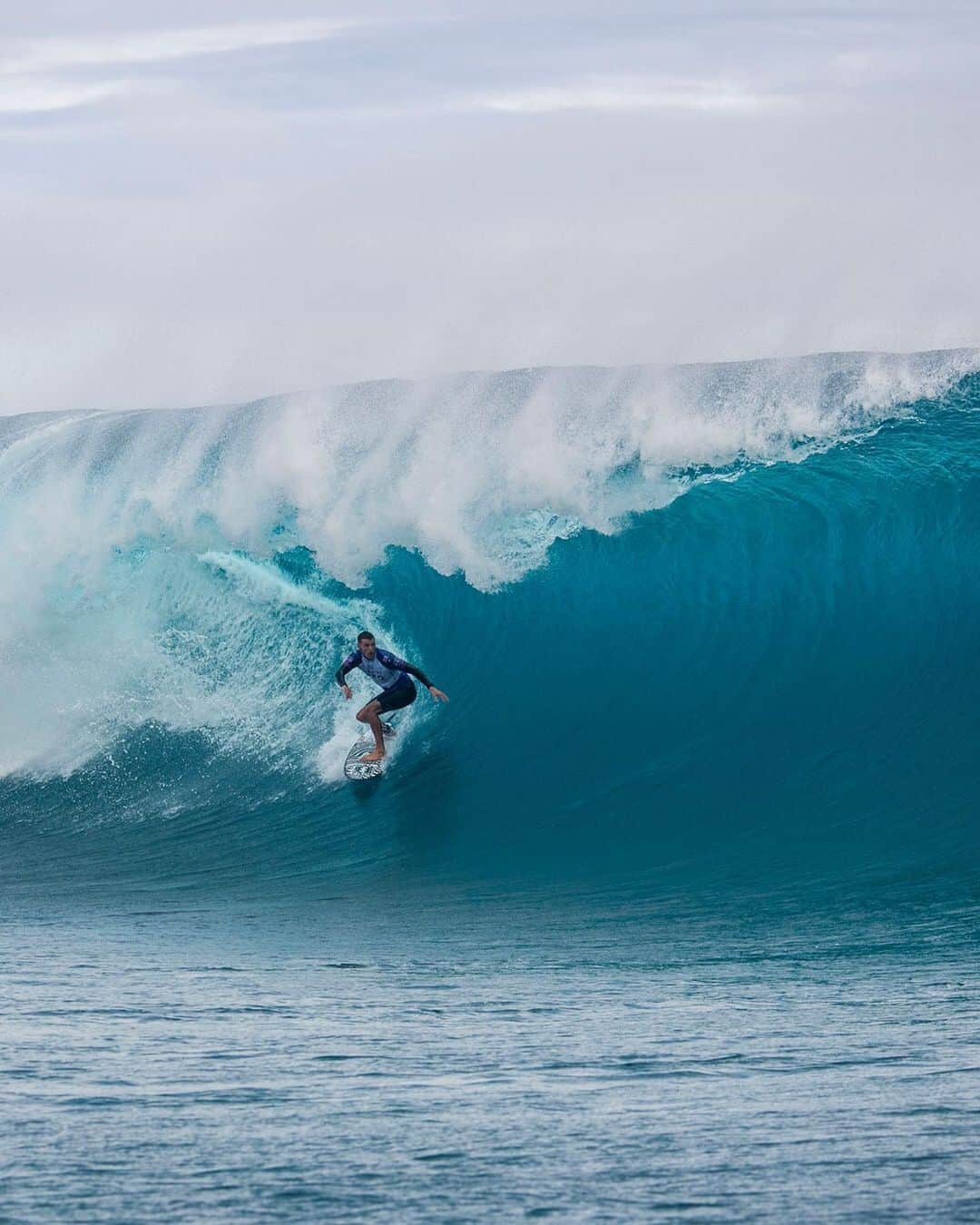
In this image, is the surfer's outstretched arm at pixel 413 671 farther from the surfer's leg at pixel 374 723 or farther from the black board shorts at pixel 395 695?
the surfer's leg at pixel 374 723

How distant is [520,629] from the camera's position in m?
12.0

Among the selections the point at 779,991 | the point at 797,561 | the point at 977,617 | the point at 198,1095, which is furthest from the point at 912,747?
the point at 198,1095

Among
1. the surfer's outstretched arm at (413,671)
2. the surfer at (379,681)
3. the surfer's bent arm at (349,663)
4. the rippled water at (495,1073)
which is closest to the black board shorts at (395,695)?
the surfer at (379,681)

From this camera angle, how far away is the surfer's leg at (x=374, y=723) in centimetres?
1024

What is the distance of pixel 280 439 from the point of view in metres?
13.8

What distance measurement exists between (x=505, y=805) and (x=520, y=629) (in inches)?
104

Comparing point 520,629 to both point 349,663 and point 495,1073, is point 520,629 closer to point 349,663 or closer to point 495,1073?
point 349,663

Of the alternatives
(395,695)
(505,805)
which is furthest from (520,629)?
(505,805)

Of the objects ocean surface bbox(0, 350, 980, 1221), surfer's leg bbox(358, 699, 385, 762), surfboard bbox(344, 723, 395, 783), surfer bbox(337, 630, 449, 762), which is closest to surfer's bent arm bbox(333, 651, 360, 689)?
surfer bbox(337, 630, 449, 762)

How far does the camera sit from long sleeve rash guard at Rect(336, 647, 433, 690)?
1011 cm

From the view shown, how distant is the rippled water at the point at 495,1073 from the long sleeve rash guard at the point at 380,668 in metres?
3.21

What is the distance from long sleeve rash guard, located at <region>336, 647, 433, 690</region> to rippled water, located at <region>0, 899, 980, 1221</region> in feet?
10.5

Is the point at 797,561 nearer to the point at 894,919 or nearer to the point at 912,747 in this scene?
the point at 912,747

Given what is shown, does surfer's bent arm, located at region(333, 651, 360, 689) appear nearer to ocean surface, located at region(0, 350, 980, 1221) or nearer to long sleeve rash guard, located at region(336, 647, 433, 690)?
long sleeve rash guard, located at region(336, 647, 433, 690)
